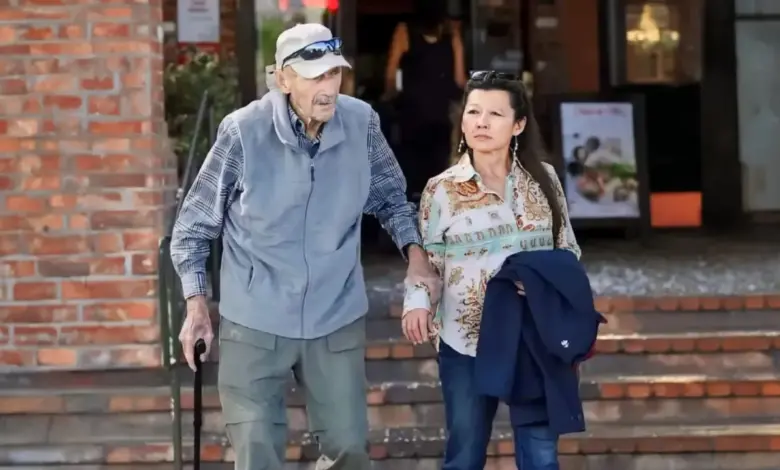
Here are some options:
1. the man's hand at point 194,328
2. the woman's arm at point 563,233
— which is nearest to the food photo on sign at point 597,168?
the woman's arm at point 563,233

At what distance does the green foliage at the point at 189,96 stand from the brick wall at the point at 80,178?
1197mm

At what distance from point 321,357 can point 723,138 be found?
611 centimetres

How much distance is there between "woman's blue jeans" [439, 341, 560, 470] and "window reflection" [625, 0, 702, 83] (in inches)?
217

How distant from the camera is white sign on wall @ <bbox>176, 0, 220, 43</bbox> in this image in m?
7.61

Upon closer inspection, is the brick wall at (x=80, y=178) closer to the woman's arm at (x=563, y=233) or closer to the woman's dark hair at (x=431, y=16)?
the woman's arm at (x=563, y=233)

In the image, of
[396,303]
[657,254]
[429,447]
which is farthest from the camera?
[657,254]

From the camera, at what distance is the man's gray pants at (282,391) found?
3227 mm

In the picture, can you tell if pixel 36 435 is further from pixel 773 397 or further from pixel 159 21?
pixel 773 397

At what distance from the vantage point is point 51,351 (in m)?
4.97

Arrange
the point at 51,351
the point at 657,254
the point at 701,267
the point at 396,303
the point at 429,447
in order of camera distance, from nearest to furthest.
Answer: the point at 429,447 → the point at 51,351 → the point at 396,303 → the point at 701,267 → the point at 657,254

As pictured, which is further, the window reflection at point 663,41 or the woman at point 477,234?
the window reflection at point 663,41

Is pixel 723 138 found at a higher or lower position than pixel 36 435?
higher

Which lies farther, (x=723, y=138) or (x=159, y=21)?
(x=723, y=138)

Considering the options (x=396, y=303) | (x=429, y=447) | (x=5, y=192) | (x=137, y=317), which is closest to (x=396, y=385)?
(x=429, y=447)
